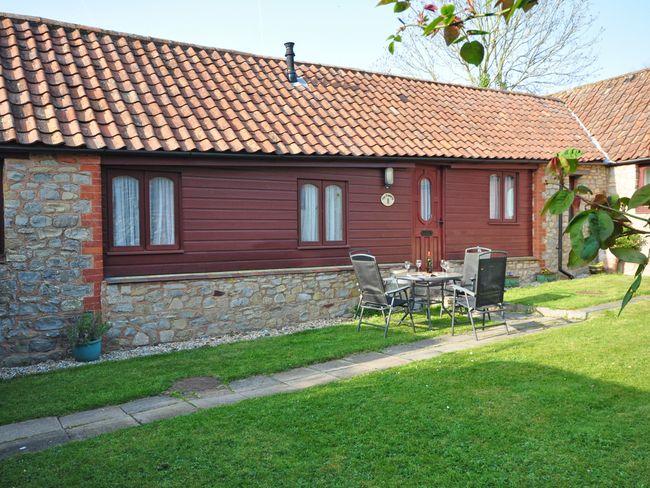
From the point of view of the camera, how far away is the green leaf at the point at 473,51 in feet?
6.18

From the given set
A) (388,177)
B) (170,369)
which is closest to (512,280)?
(388,177)

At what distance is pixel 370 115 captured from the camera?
12.1 meters

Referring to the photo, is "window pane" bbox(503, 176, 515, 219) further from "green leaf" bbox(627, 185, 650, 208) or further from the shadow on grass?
"green leaf" bbox(627, 185, 650, 208)

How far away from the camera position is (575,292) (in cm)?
1148

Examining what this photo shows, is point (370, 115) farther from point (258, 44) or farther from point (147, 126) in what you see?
point (258, 44)

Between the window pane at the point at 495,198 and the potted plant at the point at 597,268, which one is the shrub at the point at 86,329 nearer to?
the window pane at the point at 495,198

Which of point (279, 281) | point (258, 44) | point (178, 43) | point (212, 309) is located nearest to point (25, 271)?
point (212, 309)

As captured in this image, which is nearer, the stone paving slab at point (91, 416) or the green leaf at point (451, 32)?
the green leaf at point (451, 32)

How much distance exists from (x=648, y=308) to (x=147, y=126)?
8878 millimetres

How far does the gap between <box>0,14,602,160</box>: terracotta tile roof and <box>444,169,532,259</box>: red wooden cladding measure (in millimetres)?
762

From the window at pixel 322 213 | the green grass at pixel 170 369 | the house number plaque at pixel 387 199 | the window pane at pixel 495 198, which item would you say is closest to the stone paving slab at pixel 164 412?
the green grass at pixel 170 369

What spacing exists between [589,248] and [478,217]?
1187 cm

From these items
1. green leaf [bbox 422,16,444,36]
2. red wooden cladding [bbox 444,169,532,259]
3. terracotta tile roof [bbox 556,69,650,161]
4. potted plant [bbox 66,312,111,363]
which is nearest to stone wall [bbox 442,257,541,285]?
red wooden cladding [bbox 444,169,532,259]

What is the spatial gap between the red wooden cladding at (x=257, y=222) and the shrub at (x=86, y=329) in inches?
31.6
